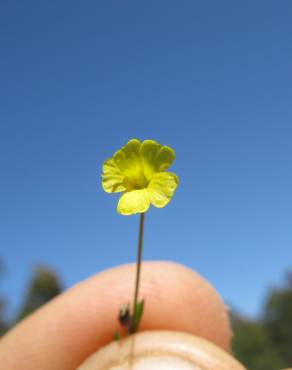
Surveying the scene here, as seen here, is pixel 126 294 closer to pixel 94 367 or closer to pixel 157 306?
Answer: pixel 157 306

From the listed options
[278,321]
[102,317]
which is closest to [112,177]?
[102,317]

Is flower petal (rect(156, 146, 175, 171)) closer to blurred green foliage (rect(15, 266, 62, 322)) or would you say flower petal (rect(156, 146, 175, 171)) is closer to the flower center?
the flower center

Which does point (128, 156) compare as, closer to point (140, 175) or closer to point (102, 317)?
point (140, 175)

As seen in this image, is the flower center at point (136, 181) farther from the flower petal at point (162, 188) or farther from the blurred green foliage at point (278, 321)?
the blurred green foliage at point (278, 321)

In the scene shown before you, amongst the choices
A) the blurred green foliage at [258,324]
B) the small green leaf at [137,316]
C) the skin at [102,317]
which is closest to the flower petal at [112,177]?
the small green leaf at [137,316]

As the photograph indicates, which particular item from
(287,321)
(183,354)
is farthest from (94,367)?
(287,321)

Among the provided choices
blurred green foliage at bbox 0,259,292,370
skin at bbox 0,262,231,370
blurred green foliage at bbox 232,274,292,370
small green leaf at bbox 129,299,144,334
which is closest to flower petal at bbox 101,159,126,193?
small green leaf at bbox 129,299,144,334
